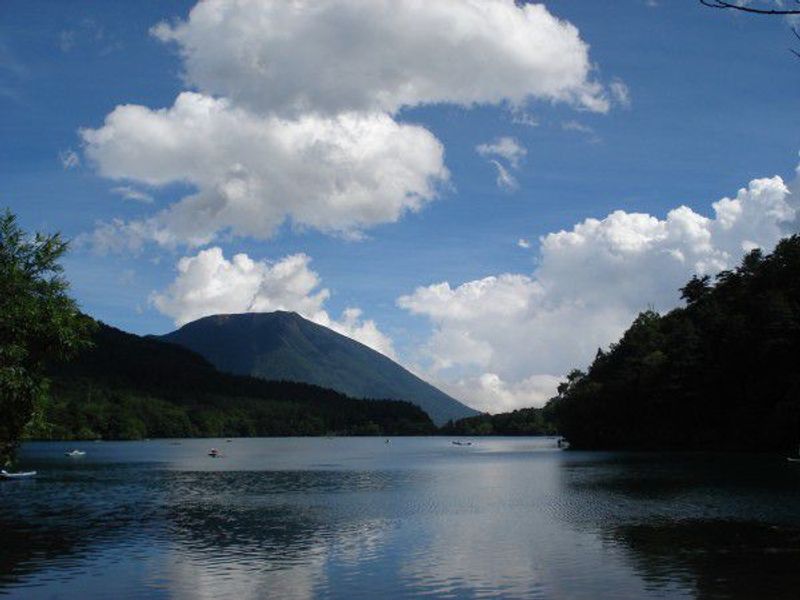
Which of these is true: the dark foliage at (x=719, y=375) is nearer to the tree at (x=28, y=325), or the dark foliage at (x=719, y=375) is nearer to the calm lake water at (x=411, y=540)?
the calm lake water at (x=411, y=540)

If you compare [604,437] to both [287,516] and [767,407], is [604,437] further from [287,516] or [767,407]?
[287,516]

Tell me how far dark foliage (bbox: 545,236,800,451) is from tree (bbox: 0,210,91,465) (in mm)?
123719

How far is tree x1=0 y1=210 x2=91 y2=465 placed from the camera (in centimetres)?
3922

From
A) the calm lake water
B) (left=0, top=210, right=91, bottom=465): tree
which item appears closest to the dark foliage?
the calm lake water

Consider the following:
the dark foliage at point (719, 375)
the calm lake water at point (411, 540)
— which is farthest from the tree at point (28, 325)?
the dark foliage at point (719, 375)

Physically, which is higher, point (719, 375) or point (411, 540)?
point (719, 375)

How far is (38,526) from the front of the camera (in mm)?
55969

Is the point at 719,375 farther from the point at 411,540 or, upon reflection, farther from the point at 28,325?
the point at 28,325

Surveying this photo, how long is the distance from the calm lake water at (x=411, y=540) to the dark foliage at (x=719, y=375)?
60.9m

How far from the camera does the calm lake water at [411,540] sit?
3488 cm

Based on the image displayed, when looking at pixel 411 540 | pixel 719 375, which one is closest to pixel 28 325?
pixel 411 540

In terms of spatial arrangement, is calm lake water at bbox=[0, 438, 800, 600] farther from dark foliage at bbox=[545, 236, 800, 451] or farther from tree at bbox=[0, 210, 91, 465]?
dark foliage at bbox=[545, 236, 800, 451]

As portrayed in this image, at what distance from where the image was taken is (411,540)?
48.6 meters

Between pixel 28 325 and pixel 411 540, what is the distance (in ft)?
84.3
